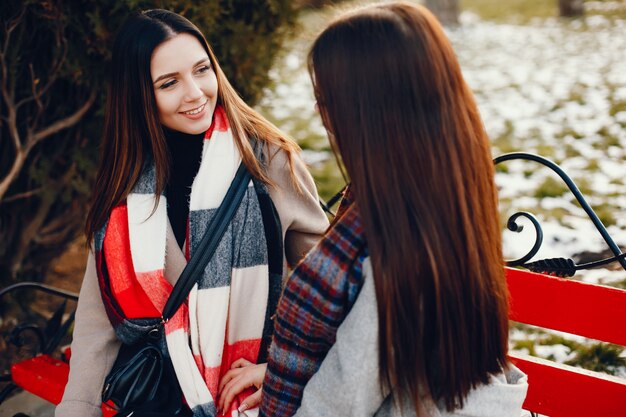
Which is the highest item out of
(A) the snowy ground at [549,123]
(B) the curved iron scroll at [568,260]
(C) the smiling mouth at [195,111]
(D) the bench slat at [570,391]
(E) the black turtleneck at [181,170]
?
(C) the smiling mouth at [195,111]

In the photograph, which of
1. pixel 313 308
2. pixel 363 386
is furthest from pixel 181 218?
pixel 363 386

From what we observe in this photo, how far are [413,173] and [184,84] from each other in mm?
943

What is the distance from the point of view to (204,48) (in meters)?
2.21

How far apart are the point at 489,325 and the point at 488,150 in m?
0.42

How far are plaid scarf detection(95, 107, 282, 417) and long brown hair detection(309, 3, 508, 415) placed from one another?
677 mm

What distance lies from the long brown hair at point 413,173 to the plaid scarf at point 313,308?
0.08 m

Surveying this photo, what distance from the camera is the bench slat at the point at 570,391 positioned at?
6.63 feet

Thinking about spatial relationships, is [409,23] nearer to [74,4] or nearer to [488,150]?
[488,150]

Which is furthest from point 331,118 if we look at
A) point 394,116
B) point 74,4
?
point 74,4

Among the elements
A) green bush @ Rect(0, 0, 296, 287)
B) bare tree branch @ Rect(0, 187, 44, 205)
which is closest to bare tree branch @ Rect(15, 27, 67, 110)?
green bush @ Rect(0, 0, 296, 287)

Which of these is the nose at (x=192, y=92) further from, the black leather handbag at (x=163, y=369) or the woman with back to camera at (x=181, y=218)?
the black leather handbag at (x=163, y=369)

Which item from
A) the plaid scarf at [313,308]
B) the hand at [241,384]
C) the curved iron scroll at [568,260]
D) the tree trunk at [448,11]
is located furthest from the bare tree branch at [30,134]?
the tree trunk at [448,11]

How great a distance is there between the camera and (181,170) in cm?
232

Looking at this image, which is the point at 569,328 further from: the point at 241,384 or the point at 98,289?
the point at 98,289
